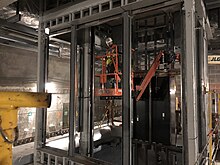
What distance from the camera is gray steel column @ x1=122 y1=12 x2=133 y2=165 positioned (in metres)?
2.14

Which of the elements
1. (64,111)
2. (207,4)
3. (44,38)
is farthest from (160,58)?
(64,111)

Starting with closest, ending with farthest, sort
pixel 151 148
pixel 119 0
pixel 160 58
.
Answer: pixel 119 0, pixel 160 58, pixel 151 148

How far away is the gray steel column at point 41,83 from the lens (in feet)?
9.82

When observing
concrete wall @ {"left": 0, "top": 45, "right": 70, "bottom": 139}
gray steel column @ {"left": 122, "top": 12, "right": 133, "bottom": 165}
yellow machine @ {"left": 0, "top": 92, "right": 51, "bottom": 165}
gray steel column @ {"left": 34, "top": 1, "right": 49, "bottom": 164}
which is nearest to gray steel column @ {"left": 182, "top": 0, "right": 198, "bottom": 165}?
gray steel column @ {"left": 122, "top": 12, "right": 133, "bottom": 165}

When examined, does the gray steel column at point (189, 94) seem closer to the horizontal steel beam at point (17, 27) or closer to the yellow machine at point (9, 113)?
the yellow machine at point (9, 113)

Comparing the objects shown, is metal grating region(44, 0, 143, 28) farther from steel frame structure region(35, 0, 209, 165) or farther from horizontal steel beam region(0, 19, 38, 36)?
horizontal steel beam region(0, 19, 38, 36)

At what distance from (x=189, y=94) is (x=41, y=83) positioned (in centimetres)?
222

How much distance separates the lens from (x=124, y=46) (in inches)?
87.9

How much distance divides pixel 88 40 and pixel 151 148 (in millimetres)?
2550

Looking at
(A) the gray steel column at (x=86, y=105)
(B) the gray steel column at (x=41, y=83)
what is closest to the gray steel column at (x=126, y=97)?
(B) the gray steel column at (x=41, y=83)

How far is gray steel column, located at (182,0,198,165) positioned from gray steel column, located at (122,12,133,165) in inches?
23.1

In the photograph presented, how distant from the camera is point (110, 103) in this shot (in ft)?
20.6

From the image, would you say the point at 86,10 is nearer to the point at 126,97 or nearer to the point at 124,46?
the point at 124,46

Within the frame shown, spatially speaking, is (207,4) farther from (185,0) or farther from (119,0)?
(119,0)
